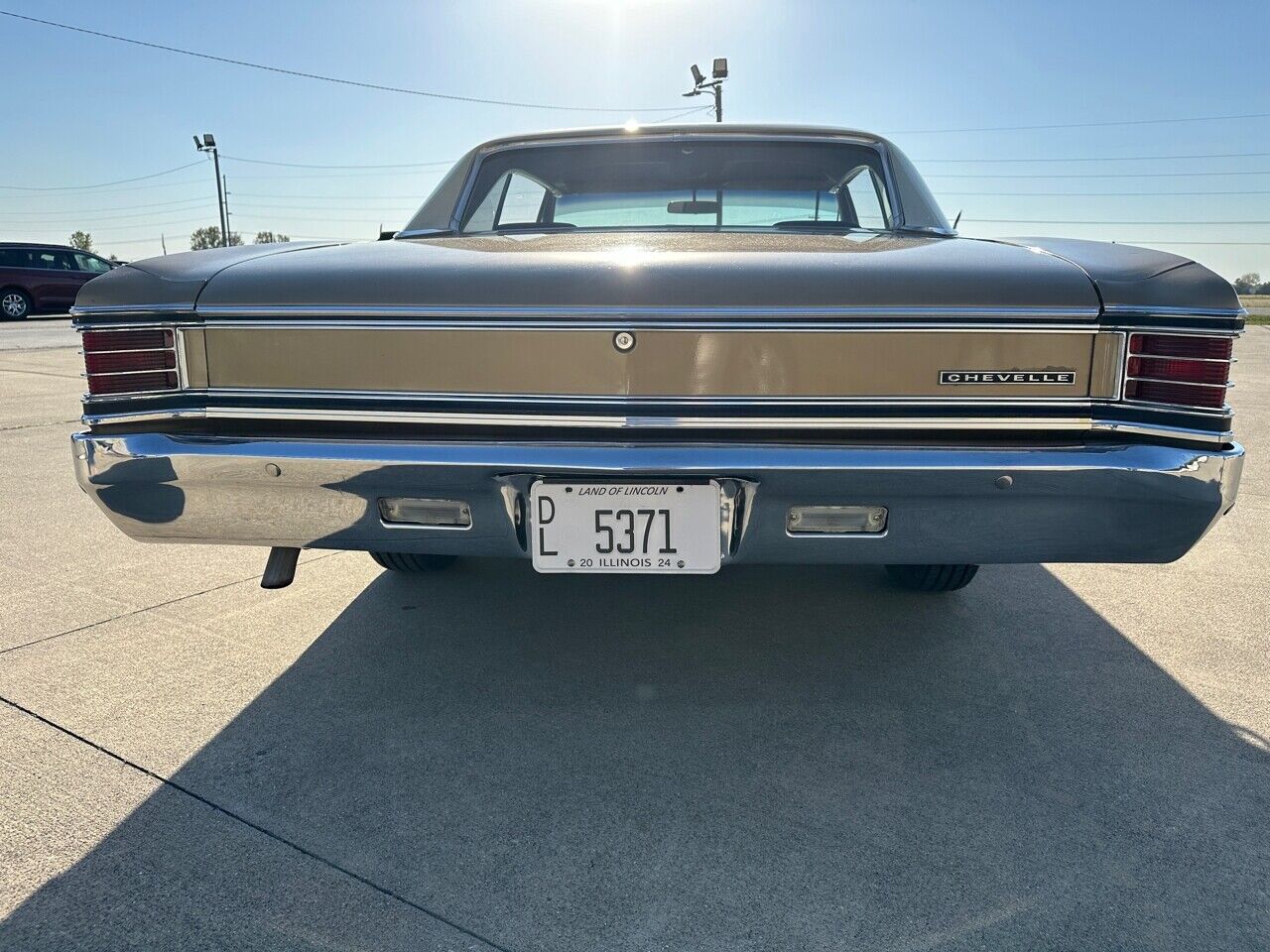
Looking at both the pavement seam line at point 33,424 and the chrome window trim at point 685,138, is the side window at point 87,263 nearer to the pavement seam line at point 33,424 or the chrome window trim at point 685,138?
the pavement seam line at point 33,424

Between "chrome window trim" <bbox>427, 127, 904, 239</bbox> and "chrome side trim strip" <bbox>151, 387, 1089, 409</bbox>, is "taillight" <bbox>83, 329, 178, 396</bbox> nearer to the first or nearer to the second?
"chrome side trim strip" <bbox>151, 387, 1089, 409</bbox>

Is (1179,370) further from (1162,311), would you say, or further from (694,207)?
(694,207)

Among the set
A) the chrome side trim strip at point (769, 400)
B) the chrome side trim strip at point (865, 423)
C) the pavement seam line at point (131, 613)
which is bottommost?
the pavement seam line at point (131, 613)

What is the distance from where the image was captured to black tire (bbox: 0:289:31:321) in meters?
19.9

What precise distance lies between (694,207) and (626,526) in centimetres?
147

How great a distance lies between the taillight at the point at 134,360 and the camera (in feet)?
6.98

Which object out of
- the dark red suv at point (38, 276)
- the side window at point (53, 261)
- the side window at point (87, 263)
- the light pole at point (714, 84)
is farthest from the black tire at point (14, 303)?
the light pole at point (714, 84)

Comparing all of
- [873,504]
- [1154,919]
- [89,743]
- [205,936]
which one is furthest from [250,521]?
[1154,919]

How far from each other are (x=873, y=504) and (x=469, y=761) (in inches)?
40.7

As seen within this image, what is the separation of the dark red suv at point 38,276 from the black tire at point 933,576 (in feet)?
67.5

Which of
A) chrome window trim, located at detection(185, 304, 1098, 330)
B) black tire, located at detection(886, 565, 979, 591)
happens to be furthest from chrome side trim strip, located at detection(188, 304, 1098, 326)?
black tire, located at detection(886, 565, 979, 591)

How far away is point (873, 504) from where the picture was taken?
1.97m

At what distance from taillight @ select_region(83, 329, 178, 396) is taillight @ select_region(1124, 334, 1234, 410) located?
6.63ft

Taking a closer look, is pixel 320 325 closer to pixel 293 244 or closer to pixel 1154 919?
pixel 293 244
